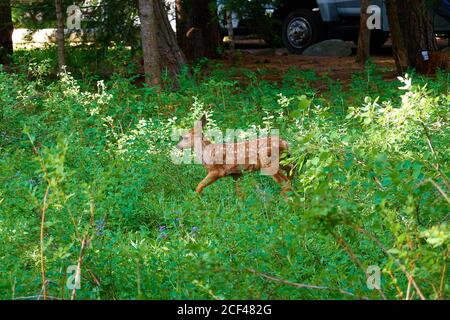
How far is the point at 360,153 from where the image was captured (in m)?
5.89

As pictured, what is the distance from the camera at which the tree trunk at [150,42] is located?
464 inches

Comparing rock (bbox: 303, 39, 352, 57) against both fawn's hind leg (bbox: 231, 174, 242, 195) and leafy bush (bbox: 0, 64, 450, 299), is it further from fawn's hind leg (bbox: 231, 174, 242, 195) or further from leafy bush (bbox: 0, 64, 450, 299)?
fawn's hind leg (bbox: 231, 174, 242, 195)

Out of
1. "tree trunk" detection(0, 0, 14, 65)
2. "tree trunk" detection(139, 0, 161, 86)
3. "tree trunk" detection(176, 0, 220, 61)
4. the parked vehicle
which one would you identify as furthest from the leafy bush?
the parked vehicle

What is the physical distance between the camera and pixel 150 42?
12.0m

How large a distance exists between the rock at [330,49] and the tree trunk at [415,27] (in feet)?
15.0

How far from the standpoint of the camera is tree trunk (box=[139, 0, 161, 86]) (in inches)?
464

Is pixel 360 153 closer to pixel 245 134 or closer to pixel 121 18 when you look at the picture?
pixel 245 134

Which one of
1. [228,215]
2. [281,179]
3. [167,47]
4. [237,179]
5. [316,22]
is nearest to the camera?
[228,215]

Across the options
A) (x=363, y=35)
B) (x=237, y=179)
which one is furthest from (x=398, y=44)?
(x=237, y=179)

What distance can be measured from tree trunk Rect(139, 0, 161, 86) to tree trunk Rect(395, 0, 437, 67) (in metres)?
4.15

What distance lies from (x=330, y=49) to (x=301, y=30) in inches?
41.8

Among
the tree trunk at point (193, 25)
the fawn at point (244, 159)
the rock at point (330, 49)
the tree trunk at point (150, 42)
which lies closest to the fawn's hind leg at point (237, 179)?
the fawn at point (244, 159)

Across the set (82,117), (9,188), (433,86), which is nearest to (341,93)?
(433,86)

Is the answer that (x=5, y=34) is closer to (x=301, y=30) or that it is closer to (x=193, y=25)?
(x=193, y=25)
